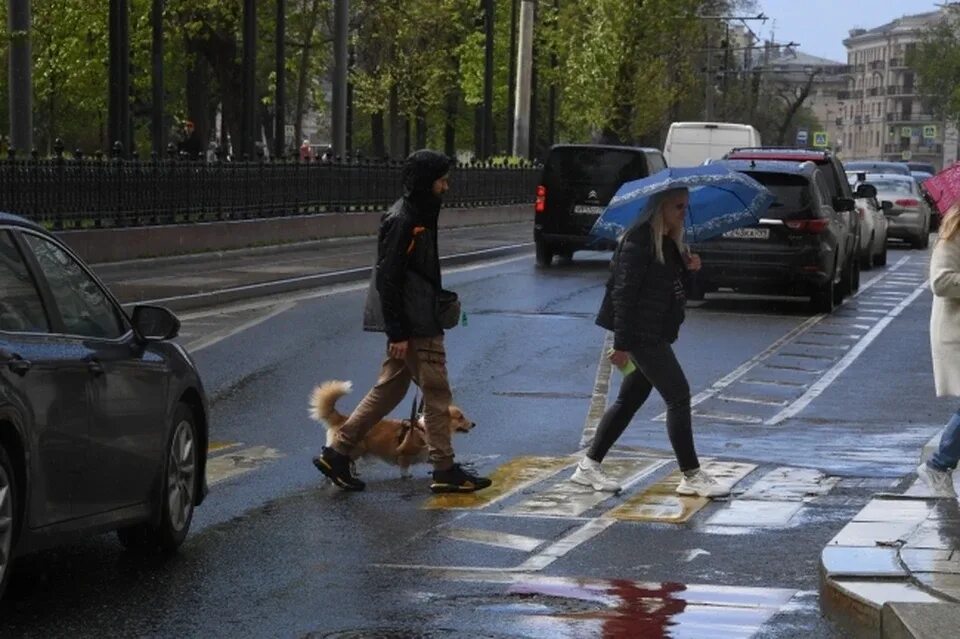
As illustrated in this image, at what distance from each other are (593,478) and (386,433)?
1.16 meters

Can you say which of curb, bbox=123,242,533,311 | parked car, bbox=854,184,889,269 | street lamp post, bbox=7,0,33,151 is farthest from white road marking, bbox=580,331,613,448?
parked car, bbox=854,184,889,269

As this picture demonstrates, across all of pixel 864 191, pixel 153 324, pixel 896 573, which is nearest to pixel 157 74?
pixel 864 191

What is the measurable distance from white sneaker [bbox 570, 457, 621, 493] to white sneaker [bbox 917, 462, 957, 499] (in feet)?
5.41

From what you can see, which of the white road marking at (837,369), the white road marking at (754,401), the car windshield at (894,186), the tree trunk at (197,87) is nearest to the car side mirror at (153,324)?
the white road marking at (837,369)

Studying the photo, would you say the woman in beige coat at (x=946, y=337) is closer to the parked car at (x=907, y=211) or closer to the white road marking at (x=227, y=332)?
the white road marking at (x=227, y=332)

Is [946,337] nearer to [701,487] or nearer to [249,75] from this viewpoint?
[701,487]

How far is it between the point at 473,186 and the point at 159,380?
4301 centimetres

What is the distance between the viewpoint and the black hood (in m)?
11.1

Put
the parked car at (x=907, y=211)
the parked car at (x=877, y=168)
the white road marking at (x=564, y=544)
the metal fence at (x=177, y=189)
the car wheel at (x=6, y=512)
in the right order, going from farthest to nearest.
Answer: the parked car at (x=877, y=168) < the parked car at (x=907, y=211) < the metal fence at (x=177, y=189) < the white road marking at (x=564, y=544) < the car wheel at (x=6, y=512)

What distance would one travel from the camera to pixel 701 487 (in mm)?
11320

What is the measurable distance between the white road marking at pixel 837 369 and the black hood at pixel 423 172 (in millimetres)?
4443

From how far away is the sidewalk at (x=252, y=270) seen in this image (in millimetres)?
24297

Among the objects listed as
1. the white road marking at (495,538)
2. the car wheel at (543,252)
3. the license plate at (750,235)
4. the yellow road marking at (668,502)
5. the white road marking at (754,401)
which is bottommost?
the car wheel at (543,252)

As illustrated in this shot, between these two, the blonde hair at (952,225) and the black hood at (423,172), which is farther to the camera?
the black hood at (423,172)
